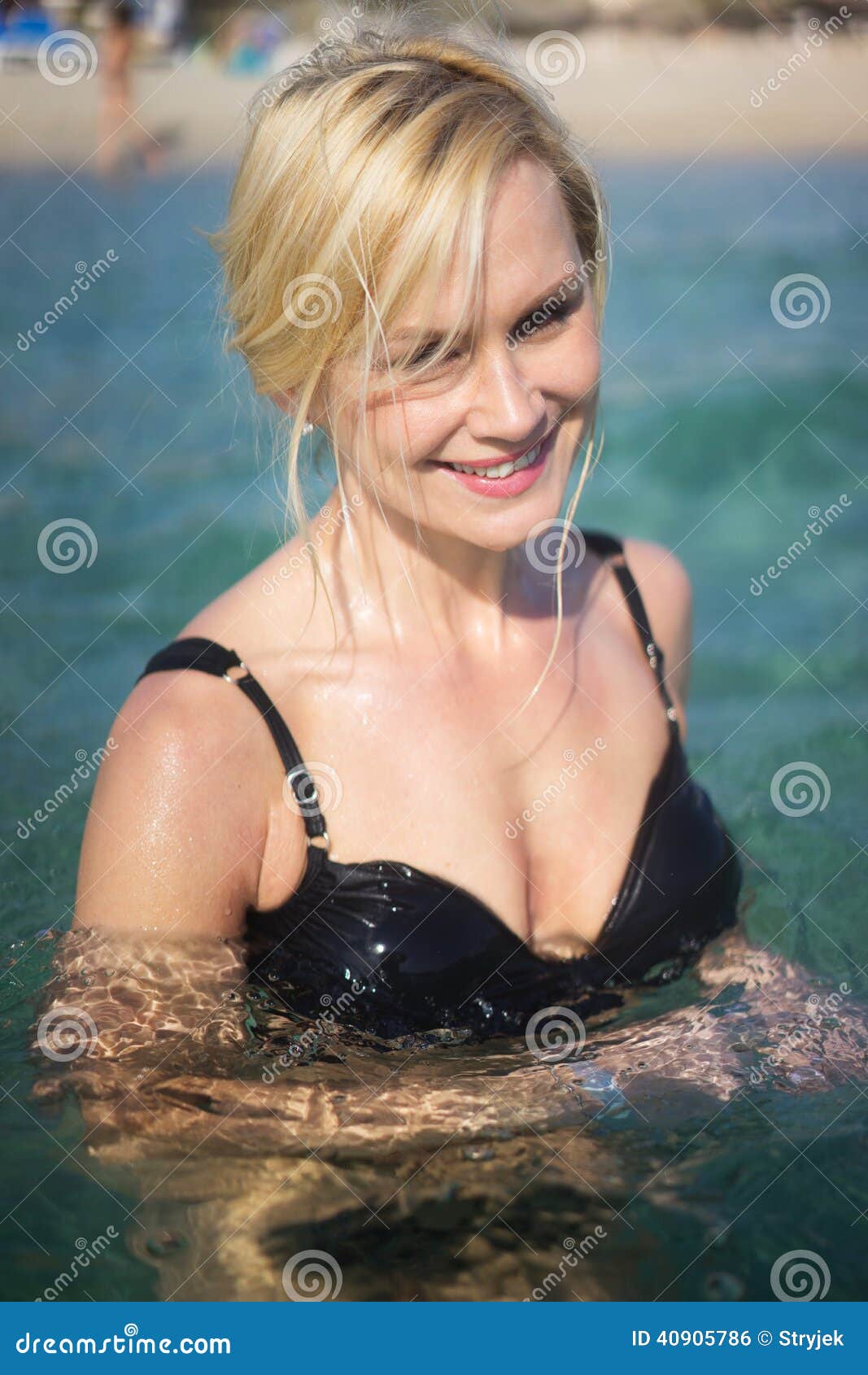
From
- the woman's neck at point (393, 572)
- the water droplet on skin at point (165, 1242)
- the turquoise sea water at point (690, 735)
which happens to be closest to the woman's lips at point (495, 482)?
the woman's neck at point (393, 572)

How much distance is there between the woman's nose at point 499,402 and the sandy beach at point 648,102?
12.7 meters

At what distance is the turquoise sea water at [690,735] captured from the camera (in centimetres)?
237

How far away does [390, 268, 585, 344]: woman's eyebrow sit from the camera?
2303mm

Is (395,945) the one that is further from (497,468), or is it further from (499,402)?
(499,402)

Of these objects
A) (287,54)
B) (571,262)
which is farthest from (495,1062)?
(287,54)

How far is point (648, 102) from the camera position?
15273mm

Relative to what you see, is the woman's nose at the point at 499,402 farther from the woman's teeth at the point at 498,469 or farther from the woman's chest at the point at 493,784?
the woman's chest at the point at 493,784

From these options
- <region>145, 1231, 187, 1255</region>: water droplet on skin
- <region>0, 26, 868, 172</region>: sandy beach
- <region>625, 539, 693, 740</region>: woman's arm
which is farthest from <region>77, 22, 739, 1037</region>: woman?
<region>0, 26, 868, 172</region>: sandy beach

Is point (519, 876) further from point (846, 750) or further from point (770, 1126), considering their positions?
point (846, 750)

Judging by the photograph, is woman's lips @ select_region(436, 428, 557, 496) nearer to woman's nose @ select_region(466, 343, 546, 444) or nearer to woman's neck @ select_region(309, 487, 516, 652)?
woman's nose @ select_region(466, 343, 546, 444)

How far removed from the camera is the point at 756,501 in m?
7.45

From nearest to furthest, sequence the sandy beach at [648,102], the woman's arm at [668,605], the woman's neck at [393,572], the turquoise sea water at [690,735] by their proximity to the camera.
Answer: the turquoise sea water at [690,735] → the woman's neck at [393,572] → the woman's arm at [668,605] → the sandy beach at [648,102]

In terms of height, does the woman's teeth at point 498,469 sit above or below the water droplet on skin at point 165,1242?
above

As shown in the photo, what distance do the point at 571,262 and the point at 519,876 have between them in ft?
3.91
